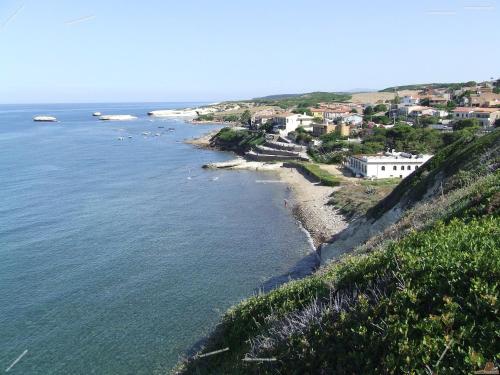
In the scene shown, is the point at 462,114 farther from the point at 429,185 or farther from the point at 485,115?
the point at 429,185

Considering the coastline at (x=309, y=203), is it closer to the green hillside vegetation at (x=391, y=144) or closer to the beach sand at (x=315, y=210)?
the beach sand at (x=315, y=210)

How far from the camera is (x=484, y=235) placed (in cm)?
948

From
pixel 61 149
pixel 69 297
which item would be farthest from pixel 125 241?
pixel 61 149

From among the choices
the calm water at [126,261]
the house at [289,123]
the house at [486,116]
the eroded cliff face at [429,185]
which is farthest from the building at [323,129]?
the eroded cliff face at [429,185]

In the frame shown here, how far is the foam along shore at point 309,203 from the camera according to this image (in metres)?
40.8

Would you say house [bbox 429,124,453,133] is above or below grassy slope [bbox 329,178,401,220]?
above

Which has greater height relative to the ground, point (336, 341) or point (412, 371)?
point (412, 371)

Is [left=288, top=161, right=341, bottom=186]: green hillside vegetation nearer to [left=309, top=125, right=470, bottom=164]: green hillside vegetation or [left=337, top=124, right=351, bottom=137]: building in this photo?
[left=309, top=125, right=470, bottom=164]: green hillside vegetation

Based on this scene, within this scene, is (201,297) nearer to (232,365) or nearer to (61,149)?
(232,365)

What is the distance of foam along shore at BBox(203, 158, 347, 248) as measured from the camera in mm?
40750

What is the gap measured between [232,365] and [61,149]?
103 m

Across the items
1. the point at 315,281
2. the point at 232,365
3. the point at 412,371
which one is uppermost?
the point at 412,371

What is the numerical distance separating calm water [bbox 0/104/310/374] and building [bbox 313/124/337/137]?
106 ft

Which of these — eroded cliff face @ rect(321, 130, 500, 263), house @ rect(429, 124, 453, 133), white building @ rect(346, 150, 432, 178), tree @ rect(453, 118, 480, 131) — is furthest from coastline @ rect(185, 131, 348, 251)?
tree @ rect(453, 118, 480, 131)
